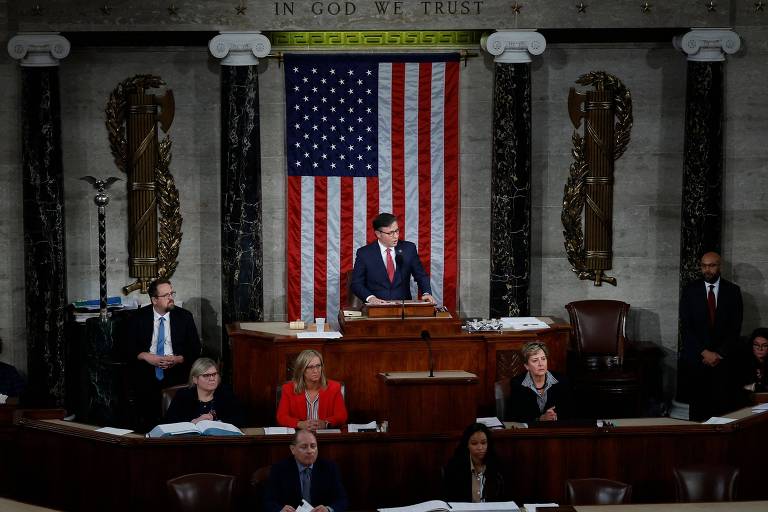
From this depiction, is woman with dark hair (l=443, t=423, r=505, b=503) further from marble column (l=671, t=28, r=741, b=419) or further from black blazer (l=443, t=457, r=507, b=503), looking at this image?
marble column (l=671, t=28, r=741, b=419)

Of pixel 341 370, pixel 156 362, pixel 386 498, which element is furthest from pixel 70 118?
pixel 386 498

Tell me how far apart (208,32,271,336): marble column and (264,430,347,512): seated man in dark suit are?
5347 mm

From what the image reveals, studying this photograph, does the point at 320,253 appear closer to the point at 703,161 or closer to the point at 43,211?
the point at 43,211

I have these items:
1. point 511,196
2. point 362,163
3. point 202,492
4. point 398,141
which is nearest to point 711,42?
point 511,196

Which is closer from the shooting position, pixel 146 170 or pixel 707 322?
pixel 707 322

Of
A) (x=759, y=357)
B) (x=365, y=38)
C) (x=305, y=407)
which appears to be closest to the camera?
(x=305, y=407)

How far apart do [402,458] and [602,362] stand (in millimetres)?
4495

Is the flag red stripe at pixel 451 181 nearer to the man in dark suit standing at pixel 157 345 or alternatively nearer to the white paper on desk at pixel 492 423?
the man in dark suit standing at pixel 157 345

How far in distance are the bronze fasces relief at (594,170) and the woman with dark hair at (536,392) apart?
4220 millimetres

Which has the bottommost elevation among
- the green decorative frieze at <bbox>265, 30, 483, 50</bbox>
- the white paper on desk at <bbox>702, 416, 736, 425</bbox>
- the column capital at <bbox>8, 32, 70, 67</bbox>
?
the white paper on desk at <bbox>702, 416, 736, 425</bbox>

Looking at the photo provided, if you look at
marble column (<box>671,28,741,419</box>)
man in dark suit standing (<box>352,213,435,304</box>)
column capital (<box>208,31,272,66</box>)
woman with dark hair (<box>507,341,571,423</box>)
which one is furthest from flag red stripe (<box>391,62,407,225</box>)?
woman with dark hair (<box>507,341,571,423</box>)

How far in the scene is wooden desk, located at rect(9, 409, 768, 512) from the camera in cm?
809

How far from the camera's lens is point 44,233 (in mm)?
12562

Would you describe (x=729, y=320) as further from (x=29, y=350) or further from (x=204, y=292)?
(x=29, y=350)
